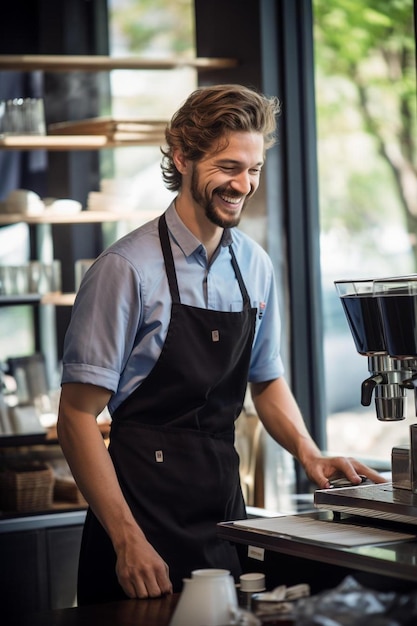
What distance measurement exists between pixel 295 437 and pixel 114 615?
889mm

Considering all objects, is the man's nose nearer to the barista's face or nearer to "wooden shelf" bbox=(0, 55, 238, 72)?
the barista's face

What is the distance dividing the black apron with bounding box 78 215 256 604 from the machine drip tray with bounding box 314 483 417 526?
388 mm

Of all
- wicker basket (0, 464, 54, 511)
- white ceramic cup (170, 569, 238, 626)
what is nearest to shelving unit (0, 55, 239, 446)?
wicker basket (0, 464, 54, 511)

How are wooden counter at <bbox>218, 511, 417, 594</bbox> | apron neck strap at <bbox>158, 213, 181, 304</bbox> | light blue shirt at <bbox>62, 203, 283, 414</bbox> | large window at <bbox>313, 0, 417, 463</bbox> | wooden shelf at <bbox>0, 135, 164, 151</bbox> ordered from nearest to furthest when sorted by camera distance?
wooden counter at <bbox>218, 511, 417, 594</bbox>
light blue shirt at <bbox>62, 203, 283, 414</bbox>
apron neck strap at <bbox>158, 213, 181, 304</bbox>
wooden shelf at <bbox>0, 135, 164, 151</bbox>
large window at <bbox>313, 0, 417, 463</bbox>

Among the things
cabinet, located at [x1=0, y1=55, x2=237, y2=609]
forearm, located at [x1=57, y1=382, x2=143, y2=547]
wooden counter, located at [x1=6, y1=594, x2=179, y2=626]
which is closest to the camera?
wooden counter, located at [x1=6, y1=594, x2=179, y2=626]

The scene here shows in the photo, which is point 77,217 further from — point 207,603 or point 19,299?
point 207,603

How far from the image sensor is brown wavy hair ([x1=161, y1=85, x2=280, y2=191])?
244cm

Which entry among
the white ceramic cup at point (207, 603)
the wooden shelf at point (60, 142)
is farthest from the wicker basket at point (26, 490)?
the white ceramic cup at point (207, 603)

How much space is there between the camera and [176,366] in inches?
97.1

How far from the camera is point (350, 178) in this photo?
4.78 metres

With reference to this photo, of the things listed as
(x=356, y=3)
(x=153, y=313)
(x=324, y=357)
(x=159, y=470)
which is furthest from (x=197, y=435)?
(x=356, y=3)

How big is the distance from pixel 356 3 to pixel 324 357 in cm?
156

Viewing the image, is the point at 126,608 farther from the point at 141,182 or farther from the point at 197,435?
the point at 141,182

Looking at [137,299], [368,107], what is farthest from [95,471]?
[368,107]
